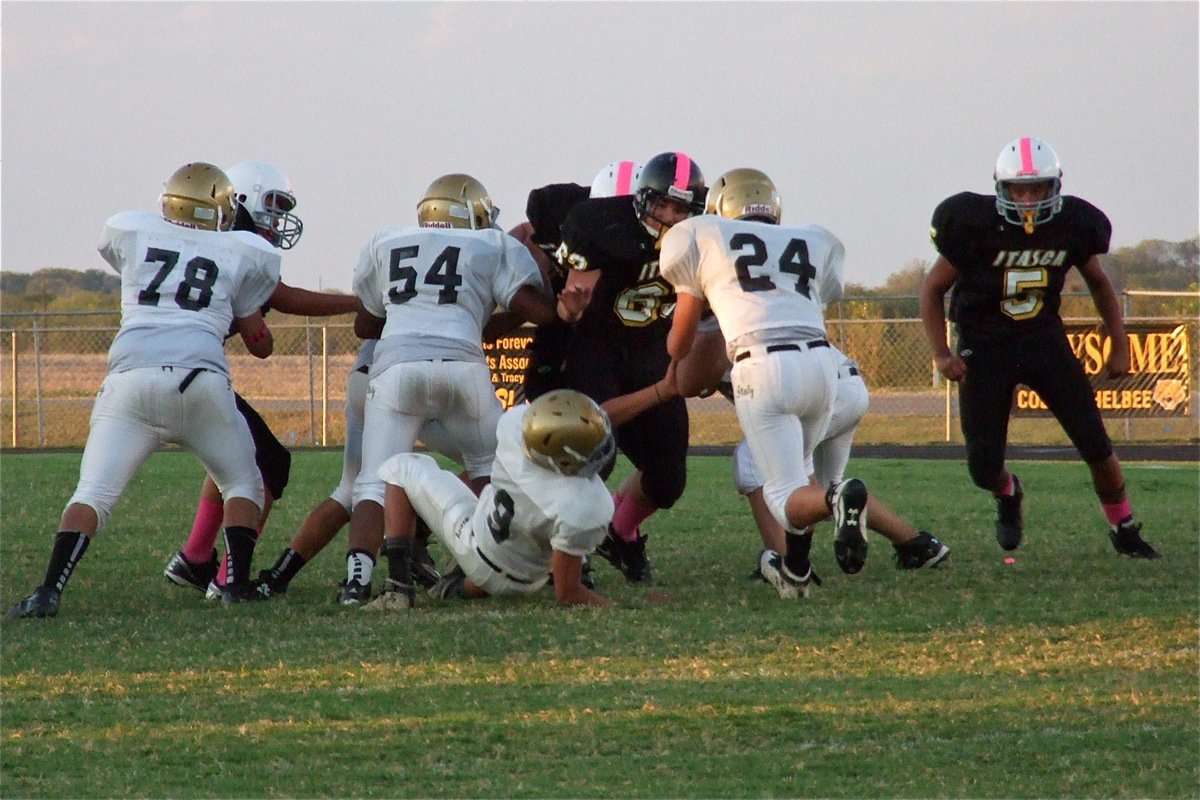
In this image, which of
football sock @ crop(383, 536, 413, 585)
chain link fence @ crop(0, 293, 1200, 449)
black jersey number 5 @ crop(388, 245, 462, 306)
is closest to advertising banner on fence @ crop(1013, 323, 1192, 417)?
chain link fence @ crop(0, 293, 1200, 449)

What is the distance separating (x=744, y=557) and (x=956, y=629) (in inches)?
91.6

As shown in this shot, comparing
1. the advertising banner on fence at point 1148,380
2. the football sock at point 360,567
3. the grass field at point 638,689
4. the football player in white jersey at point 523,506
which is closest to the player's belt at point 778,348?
the football player in white jersey at point 523,506

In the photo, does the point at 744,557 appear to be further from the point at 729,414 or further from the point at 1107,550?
the point at 729,414

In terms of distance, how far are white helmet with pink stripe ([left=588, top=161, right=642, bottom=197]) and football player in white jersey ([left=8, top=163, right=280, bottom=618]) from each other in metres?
1.47

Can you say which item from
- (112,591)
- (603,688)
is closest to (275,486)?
(112,591)

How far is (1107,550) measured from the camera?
778cm

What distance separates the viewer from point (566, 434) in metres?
5.57

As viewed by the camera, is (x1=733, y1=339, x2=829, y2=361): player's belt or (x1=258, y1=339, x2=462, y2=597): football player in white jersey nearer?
(x1=733, y1=339, x2=829, y2=361): player's belt

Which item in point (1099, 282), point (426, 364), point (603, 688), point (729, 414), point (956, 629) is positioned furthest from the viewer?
point (729, 414)

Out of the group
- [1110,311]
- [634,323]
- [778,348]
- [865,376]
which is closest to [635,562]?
[634,323]

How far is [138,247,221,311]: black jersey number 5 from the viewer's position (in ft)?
20.5

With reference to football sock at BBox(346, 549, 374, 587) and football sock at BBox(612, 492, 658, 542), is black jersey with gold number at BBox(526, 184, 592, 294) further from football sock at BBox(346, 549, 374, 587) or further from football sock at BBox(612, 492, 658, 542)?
football sock at BBox(346, 549, 374, 587)

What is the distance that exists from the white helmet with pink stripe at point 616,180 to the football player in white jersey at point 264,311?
3.91 ft

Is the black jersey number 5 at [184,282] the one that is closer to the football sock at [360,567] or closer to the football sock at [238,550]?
the football sock at [238,550]
